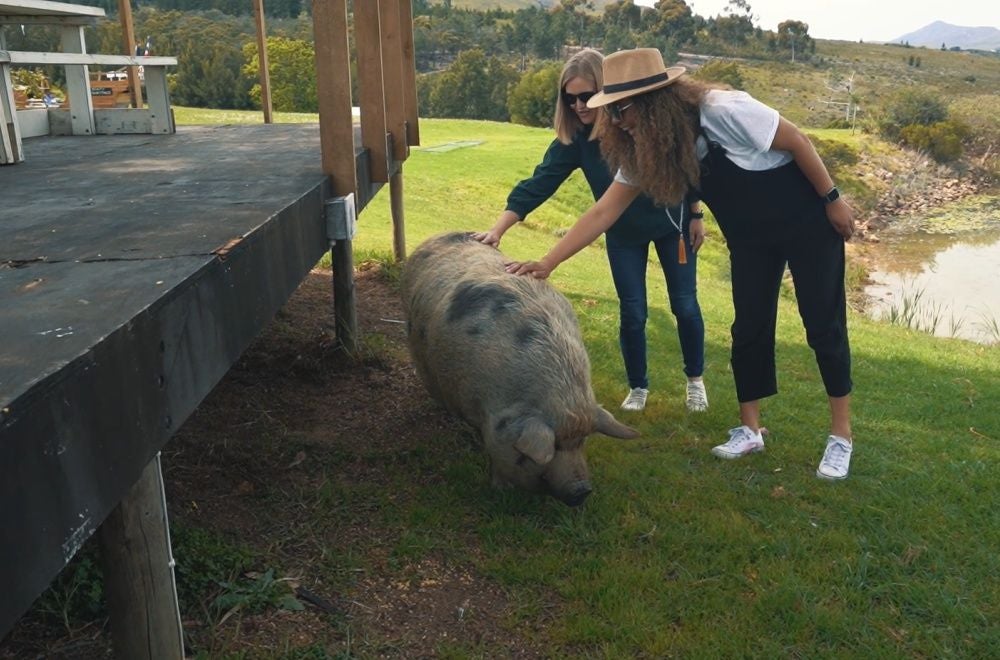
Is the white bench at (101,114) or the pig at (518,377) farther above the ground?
the white bench at (101,114)

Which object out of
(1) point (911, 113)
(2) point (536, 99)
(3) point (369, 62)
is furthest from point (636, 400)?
(2) point (536, 99)

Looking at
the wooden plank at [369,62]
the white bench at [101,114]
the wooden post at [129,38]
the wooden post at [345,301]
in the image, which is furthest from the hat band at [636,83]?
the wooden post at [129,38]

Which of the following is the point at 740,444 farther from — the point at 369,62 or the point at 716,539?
the point at 369,62

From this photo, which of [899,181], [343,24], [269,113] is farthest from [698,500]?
[899,181]

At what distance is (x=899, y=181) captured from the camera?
41125 millimetres

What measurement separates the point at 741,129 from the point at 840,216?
739 millimetres

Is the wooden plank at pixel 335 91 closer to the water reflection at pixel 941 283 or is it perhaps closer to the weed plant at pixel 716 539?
the weed plant at pixel 716 539

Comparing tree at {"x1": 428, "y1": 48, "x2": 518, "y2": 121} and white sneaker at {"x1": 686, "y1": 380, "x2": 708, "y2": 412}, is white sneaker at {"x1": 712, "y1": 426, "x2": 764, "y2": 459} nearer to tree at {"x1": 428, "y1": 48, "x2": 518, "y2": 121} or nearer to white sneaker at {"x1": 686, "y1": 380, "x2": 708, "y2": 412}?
white sneaker at {"x1": 686, "y1": 380, "x2": 708, "y2": 412}

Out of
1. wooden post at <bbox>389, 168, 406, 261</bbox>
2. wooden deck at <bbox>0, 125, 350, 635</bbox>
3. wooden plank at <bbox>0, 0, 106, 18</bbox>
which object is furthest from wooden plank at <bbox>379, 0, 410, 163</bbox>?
wooden plank at <bbox>0, 0, 106, 18</bbox>

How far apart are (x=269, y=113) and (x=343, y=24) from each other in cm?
728

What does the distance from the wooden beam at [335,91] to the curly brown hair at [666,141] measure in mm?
1458

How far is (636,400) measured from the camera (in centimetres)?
640

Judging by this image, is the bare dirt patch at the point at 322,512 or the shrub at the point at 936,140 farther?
the shrub at the point at 936,140

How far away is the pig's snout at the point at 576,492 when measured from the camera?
4.56 m
